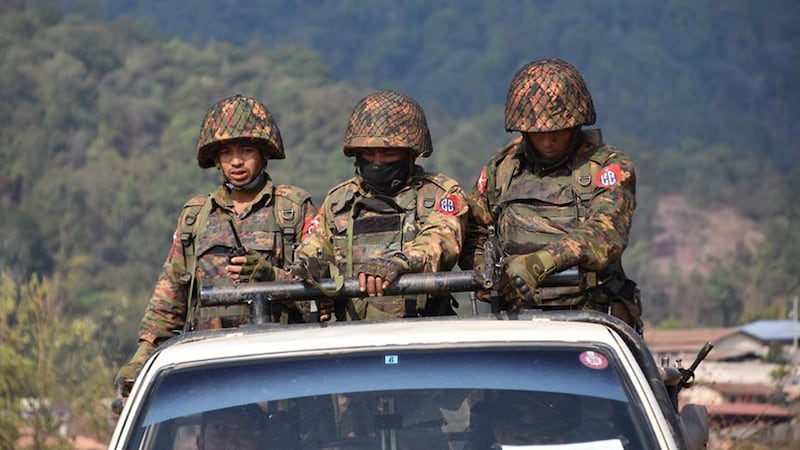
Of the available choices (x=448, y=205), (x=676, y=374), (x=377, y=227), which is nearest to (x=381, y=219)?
(x=377, y=227)

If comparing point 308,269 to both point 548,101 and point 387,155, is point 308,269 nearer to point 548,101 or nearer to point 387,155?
point 387,155

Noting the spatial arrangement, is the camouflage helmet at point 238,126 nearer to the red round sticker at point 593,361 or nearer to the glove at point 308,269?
the glove at point 308,269

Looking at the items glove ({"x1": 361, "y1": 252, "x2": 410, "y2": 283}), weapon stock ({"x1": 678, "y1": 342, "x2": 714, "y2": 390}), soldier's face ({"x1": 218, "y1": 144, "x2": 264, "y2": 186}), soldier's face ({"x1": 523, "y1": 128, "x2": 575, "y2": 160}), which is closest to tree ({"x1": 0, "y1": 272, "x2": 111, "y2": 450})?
soldier's face ({"x1": 218, "y1": 144, "x2": 264, "y2": 186})

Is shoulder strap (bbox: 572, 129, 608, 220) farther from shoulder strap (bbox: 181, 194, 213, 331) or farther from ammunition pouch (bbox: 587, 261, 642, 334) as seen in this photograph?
shoulder strap (bbox: 181, 194, 213, 331)

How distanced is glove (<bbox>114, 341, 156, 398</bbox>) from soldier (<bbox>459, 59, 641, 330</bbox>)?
1432mm

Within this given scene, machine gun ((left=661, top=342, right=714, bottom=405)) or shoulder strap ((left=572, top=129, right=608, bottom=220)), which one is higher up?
shoulder strap ((left=572, top=129, right=608, bottom=220))

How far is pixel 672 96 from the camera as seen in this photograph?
443 ft

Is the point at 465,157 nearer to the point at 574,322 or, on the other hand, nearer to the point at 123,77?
the point at 123,77

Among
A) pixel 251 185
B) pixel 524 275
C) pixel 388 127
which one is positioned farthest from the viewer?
pixel 251 185

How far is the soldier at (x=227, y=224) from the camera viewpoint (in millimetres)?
7398

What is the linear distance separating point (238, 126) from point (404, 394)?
3.30m

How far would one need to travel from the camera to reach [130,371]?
6551mm

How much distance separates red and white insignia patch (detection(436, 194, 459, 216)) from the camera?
705 cm

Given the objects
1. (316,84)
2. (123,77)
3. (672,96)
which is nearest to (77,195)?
(123,77)
